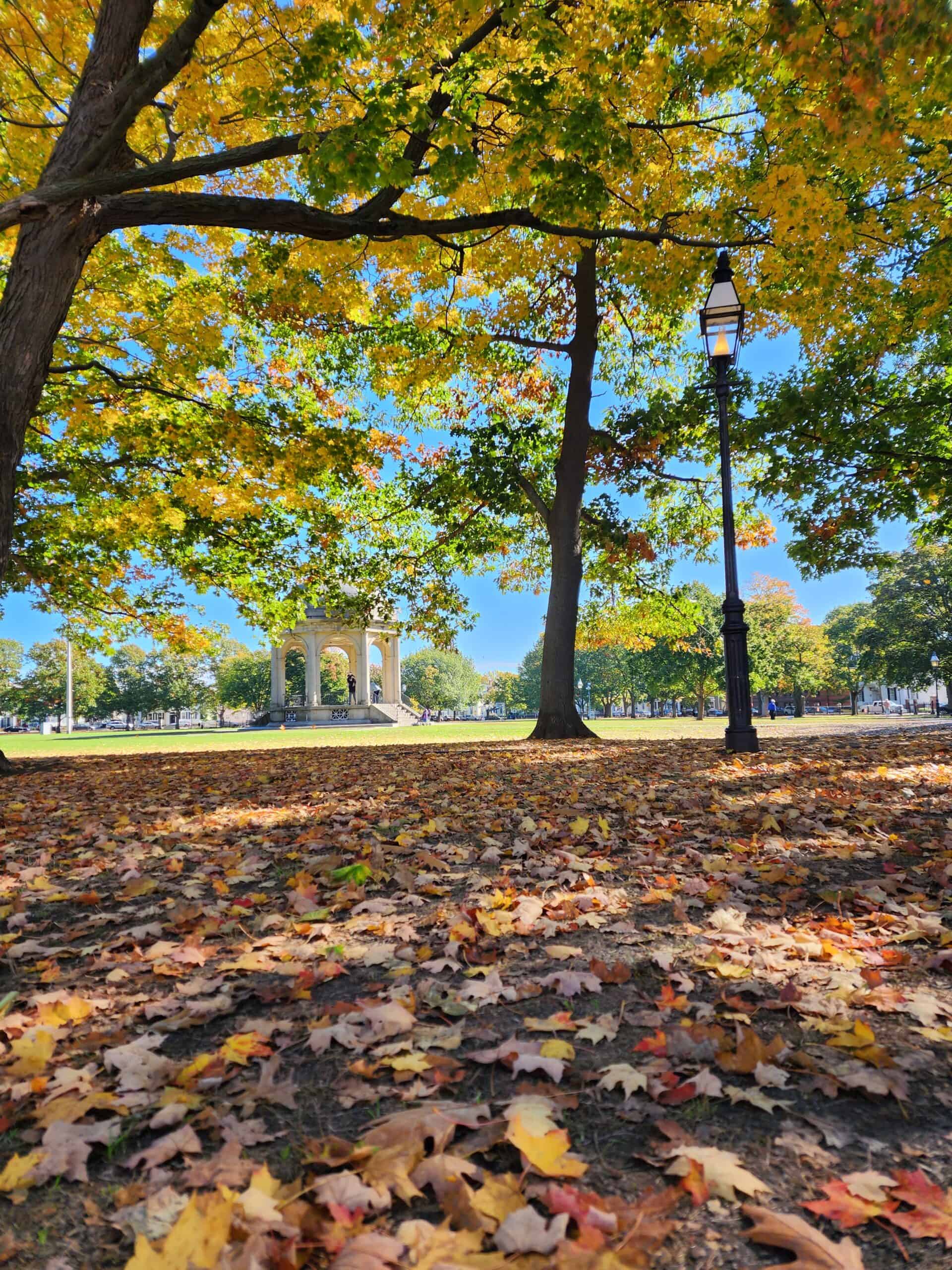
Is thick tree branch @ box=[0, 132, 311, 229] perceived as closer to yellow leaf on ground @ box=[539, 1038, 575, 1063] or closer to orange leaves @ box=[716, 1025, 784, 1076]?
yellow leaf on ground @ box=[539, 1038, 575, 1063]

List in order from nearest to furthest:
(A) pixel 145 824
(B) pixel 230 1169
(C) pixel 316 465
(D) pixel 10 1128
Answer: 1. (B) pixel 230 1169
2. (D) pixel 10 1128
3. (A) pixel 145 824
4. (C) pixel 316 465

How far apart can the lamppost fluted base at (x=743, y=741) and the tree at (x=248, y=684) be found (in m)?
74.0

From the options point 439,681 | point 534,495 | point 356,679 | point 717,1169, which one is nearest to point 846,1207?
point 717,1169

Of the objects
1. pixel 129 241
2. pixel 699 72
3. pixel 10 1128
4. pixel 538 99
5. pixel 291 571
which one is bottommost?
pixel 10 1128

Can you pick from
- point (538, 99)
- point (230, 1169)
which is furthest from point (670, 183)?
point (230, 1169)

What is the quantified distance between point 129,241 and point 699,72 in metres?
9.38

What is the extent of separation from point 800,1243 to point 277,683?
51.7 meters

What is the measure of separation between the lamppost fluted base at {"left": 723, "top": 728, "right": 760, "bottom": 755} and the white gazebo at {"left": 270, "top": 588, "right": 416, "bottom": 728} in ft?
120

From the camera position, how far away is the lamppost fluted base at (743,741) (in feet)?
30.4

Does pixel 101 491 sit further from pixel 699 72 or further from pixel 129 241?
pixel 699 72

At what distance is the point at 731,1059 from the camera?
205 cm

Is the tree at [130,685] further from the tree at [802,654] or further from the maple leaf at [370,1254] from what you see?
the maple leaf at [370,1254]

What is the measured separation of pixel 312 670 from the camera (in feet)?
164

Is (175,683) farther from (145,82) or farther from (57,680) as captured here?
(145,82)
